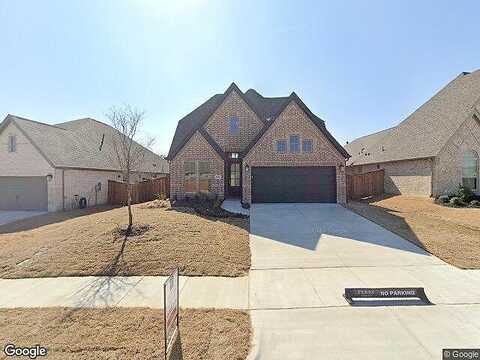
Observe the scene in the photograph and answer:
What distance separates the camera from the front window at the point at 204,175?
18.4m

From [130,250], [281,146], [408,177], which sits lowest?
[130,250]

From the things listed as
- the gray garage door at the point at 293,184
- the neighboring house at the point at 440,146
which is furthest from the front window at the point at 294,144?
the neighboring house at the point at 440,146

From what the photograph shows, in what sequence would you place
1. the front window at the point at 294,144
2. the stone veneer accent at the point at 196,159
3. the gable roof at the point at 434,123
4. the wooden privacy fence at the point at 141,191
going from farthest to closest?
the wooden privacy fence at the point at 141,191
the gable roof at the point at 434,123
the stone veneer accent at the point at 196,159
the front window at the point at 294,144

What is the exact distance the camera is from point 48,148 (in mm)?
19234

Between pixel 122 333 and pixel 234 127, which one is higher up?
pixel 234 127

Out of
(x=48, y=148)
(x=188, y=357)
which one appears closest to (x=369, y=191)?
(x=188, y=357)

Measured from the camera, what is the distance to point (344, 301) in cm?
559

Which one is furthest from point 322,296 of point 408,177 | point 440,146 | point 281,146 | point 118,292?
point 408,177

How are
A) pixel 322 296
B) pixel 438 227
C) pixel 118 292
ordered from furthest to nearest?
pixel 438 227, pixel 118 292, pixel 322 296

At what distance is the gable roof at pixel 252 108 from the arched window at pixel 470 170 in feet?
30.9

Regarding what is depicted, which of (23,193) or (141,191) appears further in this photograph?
(141,191)

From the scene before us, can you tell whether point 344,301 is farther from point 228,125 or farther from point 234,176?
point 228,125

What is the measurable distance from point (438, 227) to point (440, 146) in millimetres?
9992

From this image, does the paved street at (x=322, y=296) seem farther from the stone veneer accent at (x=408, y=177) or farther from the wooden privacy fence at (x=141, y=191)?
the wooden privacy fence at (x=141, y=191)
